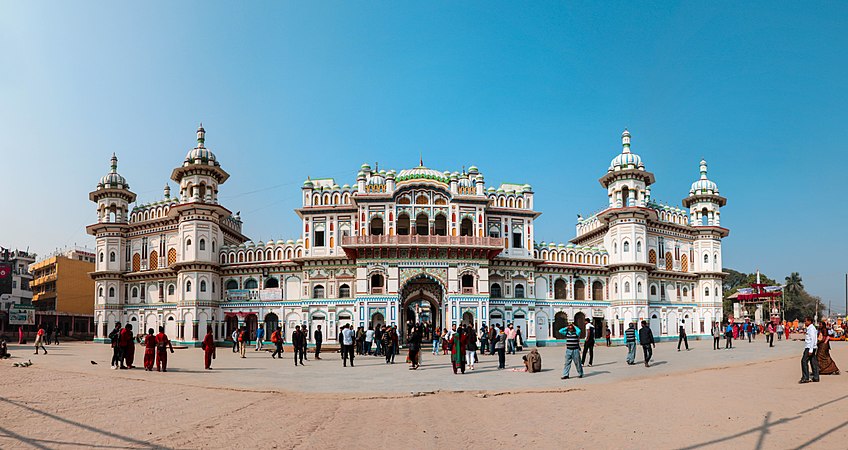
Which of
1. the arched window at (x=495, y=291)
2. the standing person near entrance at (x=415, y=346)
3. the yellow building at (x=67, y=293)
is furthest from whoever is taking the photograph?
the yellow building at (x=67, y=293)

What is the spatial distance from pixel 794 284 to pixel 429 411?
10686 centimetres

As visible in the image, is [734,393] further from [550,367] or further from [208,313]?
[208,313]

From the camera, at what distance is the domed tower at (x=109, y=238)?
46500 millimetres

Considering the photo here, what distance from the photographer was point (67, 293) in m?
63.2

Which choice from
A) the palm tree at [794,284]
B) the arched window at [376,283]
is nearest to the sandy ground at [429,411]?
the arched window at [376,283]

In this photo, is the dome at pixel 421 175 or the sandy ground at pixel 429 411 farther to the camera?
the dome at pixel 421 175

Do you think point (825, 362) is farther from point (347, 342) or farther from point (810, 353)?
point (347, 342)

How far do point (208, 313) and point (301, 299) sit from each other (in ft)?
20.9

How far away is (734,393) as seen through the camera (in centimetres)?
1363

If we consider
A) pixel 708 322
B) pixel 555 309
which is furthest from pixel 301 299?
pixel 708 322

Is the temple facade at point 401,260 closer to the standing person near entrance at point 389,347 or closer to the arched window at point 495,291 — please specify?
the arched window at point 495,291

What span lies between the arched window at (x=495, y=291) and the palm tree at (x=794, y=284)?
75.3 meters

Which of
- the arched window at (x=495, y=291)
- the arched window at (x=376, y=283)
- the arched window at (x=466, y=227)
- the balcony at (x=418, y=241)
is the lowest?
the arched window at (x=495, y=291)

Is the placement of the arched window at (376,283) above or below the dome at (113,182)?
below
